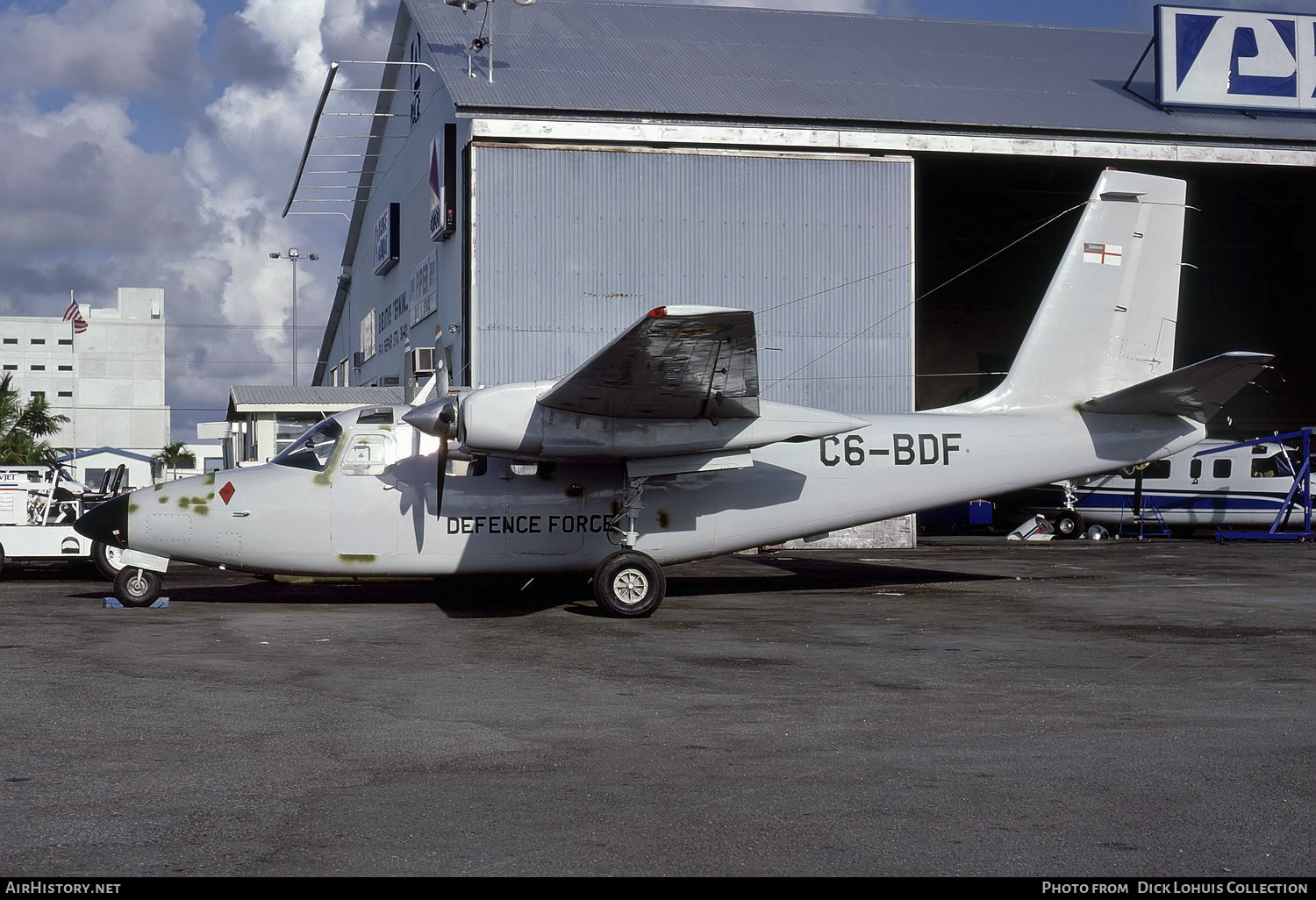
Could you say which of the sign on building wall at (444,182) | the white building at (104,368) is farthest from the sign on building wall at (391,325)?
the white building at (104,368)

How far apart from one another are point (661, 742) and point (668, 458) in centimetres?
713

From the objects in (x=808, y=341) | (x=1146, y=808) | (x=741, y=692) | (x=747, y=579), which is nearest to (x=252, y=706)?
(x=741, y=692)

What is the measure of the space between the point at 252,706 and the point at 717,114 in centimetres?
1940

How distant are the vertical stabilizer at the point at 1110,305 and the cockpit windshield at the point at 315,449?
848cm

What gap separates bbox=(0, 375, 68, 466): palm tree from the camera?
4647 centimetres

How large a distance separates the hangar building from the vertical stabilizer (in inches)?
350

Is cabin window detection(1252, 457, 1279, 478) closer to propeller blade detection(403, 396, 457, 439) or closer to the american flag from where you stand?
propeller blade detection(403, 396, 457, 439)

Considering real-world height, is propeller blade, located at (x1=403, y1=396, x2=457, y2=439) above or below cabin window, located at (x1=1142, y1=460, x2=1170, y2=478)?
above

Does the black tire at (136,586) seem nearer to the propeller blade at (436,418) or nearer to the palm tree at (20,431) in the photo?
the propeller blade at (436,418)

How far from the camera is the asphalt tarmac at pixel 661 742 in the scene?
470cm

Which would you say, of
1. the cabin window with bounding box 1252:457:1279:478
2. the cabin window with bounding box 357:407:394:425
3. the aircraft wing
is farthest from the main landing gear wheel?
the cabin window with bounding box 1252:457:1279:478

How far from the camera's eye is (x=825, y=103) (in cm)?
2569

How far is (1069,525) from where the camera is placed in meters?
32.4

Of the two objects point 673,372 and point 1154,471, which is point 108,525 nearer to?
point 673,372
